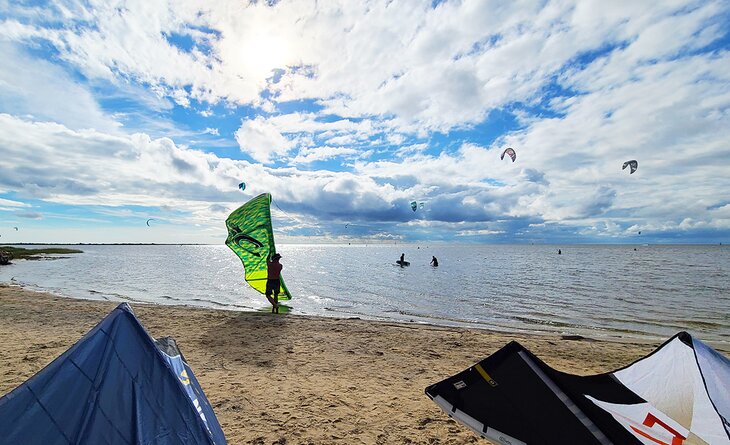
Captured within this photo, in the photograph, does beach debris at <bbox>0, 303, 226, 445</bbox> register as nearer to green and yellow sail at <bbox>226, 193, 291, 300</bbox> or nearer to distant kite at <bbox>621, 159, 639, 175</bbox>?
green and yellow sail at <bbox>226, 193, 291, 300</bbox>

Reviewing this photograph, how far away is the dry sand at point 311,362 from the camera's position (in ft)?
19.3

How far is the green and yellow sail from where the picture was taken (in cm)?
1608

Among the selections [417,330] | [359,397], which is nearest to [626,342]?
[417,330]

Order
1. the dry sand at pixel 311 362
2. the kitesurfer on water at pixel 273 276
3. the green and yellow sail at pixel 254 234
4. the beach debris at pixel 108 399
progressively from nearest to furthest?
the beach debris at pixel 108 399 → the dry sand at pixel 311 362 → the kitesurfer on water at pixel 273 276 → the green and yellow sail at pixel 254 234

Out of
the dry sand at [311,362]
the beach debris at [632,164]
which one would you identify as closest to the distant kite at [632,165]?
the beach debris at [632,164]

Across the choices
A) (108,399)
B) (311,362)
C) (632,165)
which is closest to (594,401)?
(108,399)

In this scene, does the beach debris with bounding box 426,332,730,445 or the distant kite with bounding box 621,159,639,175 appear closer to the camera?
the beach debris with bounding box 426,332,730,445

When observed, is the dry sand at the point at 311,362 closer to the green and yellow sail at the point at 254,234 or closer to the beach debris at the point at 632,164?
the green and yellow sail at the point at 254,234

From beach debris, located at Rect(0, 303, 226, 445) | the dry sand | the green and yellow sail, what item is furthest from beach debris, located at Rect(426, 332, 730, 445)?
the green and yellow sail

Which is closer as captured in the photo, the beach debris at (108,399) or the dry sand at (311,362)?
the beach debris at (108,399)

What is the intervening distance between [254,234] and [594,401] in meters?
14.7

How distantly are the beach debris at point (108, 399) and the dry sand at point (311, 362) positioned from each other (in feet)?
8.32

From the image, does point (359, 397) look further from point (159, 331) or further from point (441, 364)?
point (159, 331)

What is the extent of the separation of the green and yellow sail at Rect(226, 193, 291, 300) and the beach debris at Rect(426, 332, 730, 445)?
13.5 metres
